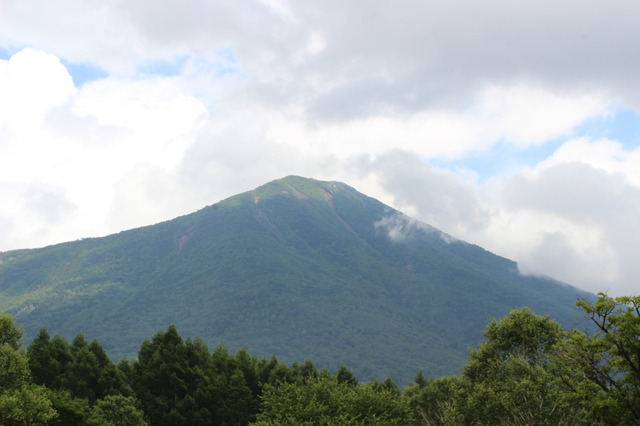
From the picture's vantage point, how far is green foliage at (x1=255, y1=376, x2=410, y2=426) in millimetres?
39312

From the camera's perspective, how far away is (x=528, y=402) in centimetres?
3750

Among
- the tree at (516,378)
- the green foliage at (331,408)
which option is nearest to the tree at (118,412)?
the green foliage at (331,408)

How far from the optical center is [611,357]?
30031 mm

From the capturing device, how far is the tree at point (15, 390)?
108ft

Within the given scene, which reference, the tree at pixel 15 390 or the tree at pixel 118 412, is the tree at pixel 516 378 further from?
the tree at pixel 15 390

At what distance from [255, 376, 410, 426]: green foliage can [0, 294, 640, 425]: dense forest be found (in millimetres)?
109

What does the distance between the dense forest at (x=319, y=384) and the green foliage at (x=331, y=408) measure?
0.11 meters

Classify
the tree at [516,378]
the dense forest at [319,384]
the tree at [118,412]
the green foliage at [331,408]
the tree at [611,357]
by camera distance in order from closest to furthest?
the tree at [611,357] < the dense forest at [319,384] < the tree at [516,378] < the green foliage at [331,408] < the tree at [118,412]

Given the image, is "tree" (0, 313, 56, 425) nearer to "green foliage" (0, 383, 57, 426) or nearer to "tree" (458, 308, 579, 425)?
"green foliage" (0, 383, 57, 426)

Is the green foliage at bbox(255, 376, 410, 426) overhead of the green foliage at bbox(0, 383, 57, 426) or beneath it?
beneath

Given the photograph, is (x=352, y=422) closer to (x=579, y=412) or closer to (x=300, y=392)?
(x=300, y=392)

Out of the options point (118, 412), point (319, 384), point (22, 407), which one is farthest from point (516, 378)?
point (22, 407)

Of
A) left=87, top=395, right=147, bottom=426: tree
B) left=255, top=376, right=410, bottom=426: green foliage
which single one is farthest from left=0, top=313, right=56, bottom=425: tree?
left=255, top=376, right=410, bottom=426: green foliage

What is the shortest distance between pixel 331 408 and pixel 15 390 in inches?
826
